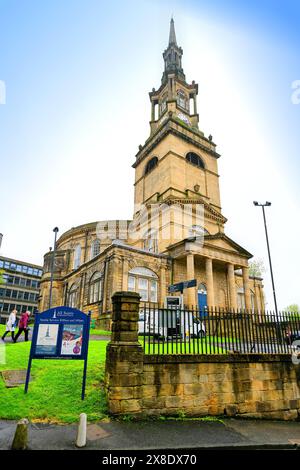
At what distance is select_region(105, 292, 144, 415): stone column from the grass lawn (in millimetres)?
523

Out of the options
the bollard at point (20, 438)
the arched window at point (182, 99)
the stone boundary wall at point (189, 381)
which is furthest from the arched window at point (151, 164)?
the bollard at point (20, 438)

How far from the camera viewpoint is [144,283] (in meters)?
23.9

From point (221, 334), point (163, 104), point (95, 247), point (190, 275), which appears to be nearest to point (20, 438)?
point (221, 334)

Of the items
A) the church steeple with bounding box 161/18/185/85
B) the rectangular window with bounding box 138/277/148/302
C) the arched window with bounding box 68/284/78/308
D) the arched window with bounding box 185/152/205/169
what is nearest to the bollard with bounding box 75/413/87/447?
the rectangular window with bounding box 138/277/148/302

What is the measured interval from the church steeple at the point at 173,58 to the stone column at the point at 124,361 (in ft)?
167

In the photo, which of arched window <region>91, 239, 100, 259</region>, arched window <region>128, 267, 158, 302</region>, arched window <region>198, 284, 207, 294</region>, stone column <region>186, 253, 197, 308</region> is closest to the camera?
arched window <region>128, 267, 158, 302</region>

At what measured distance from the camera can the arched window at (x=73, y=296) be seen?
2929cm

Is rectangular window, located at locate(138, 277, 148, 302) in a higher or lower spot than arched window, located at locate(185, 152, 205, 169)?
lower

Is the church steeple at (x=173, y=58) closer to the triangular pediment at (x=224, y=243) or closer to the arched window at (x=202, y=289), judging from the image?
the triangular pediment at (x=224, y=243)

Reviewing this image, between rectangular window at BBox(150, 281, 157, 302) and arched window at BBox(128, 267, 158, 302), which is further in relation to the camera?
rectangular window at BBox(150, 281, 157, 302)

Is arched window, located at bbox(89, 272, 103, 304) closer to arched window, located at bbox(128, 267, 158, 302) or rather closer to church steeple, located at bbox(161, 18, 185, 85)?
arched window, located at bbox(128, 267, 158, 302)

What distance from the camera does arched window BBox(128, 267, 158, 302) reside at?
23203 mm

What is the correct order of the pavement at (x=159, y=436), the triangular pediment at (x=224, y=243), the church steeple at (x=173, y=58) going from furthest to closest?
the church steeple at (x=173, y=58) < the triangular pediment at (x=224, y=243) < the pavement at (x=159, y=436)
